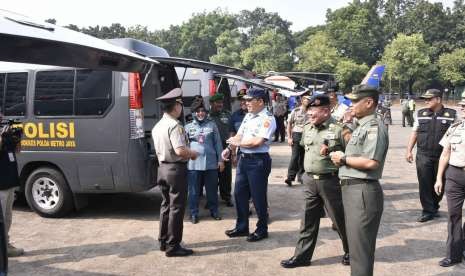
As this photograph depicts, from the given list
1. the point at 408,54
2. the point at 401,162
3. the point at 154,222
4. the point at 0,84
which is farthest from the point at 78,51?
the point at 408,54

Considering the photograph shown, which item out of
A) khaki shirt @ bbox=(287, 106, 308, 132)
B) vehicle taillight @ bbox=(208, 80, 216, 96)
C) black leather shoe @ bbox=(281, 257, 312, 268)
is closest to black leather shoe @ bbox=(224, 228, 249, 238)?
black leather shoe @ bbox=(281, 257, 312, 268)

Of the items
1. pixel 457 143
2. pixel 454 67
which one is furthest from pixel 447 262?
pixel 454 67

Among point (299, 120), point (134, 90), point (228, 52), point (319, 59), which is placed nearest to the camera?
point (134, 90)

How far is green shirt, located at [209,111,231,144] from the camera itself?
6.66 meters

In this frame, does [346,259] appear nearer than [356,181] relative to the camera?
No

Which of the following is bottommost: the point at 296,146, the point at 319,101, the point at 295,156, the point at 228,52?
the point at 295,156

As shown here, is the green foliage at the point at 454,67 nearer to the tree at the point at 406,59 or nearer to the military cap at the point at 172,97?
the tree at the point at 406,59

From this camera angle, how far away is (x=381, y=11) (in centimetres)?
8681

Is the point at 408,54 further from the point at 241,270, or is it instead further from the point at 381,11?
the point at 241,270

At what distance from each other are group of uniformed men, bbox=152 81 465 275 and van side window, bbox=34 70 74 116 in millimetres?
1626

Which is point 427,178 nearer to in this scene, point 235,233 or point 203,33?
point 235,233

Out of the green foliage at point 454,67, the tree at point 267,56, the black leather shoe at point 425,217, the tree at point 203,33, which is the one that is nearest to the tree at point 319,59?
the tree at point 267,56

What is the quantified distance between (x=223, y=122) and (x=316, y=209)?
2778 mm

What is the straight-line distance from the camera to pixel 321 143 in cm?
425
